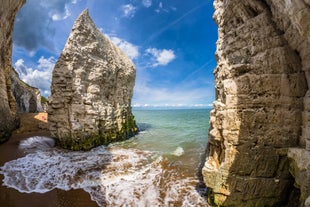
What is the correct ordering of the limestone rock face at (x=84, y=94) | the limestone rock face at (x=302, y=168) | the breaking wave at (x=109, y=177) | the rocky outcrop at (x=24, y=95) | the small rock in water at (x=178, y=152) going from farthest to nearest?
the rocky outcrop at (x=24, y=95), the limestone rock face at (x=84, y=94), the small rock in water at (x=178, y=152), the breaking wave at (x=109, y=177), the limestone rock face at (x=302, y=168)

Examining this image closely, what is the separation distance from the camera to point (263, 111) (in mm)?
4895

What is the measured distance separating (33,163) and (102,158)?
149 inches

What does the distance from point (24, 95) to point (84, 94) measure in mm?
23439

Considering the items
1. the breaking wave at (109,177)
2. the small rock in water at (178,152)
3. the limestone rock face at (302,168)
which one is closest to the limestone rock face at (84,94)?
the breaking wave at (109,177)

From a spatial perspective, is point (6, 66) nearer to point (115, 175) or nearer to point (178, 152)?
point (115, 175)

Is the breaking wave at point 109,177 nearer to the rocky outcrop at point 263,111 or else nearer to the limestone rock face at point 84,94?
the limestone rock face at point 84,94

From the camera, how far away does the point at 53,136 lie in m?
12.8

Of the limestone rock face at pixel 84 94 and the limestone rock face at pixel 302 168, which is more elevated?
the limestone rock face at pixel 84 94

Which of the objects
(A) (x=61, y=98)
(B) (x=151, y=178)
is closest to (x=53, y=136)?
(A) (x=61, y=98)

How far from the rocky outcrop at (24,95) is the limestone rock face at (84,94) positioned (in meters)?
19.4

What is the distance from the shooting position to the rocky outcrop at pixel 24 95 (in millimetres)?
25938

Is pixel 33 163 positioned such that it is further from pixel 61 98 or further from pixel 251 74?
pixel 251 74

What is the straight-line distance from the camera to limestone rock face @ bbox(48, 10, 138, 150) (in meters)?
12.4

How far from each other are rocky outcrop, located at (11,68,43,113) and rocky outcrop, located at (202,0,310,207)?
3176cm
